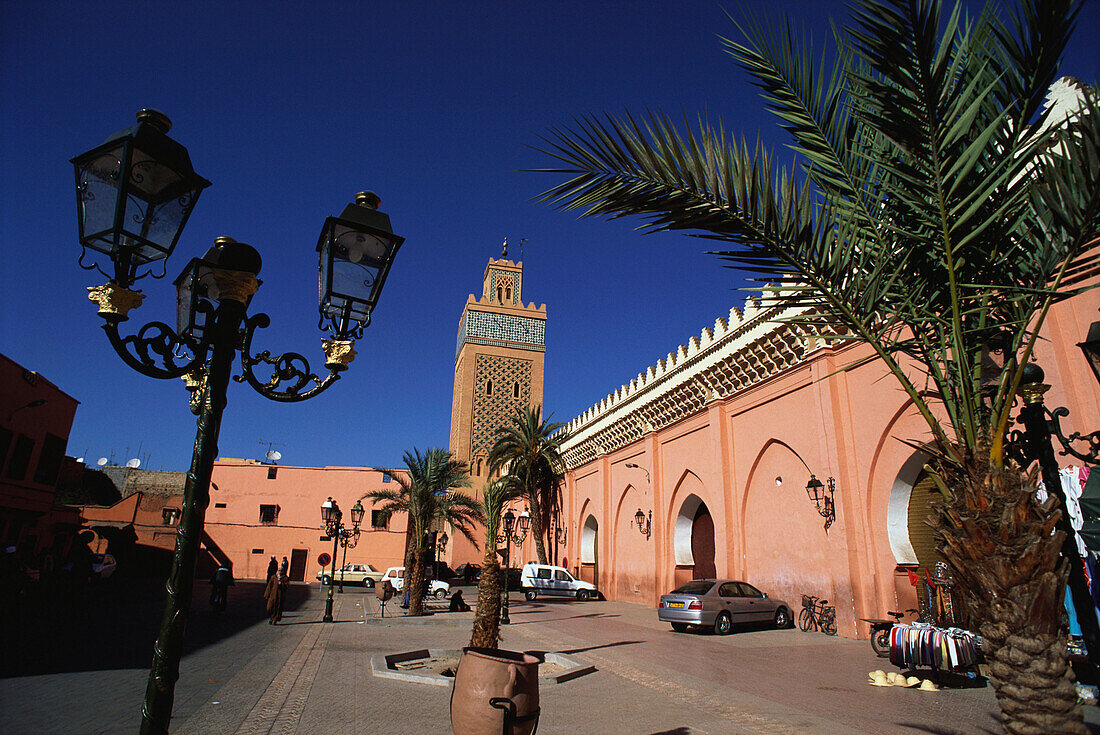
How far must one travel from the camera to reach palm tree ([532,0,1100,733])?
2.82 meters

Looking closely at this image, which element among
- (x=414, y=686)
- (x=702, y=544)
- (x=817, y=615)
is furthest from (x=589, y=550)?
(x=414, y=686)

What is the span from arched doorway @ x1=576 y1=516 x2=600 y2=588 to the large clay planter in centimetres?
2252

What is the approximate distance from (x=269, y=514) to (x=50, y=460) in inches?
621

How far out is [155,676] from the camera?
2775mm

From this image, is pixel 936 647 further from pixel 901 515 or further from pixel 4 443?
pixel 4 443

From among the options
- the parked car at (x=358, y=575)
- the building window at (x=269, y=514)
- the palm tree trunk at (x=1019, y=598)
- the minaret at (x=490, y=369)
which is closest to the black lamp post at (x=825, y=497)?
the palm tree trunk at (x=1019, y=598)

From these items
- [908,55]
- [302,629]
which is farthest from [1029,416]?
[302,629]

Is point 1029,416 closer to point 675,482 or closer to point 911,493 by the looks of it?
point 911,493

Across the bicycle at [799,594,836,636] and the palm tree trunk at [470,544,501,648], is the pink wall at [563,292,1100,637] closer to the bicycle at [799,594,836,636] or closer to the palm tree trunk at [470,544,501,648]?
the bicycle at [799,594,836,636]

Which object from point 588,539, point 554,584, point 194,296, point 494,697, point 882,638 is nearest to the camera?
point 494,697

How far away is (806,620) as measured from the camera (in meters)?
13.2

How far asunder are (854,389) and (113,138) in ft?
41.6

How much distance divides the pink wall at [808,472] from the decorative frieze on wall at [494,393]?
64.8ft

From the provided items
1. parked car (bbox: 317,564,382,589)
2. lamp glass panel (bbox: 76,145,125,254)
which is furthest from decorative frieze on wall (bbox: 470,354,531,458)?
lamp glass panel (bbox: 76,145,125,254)
